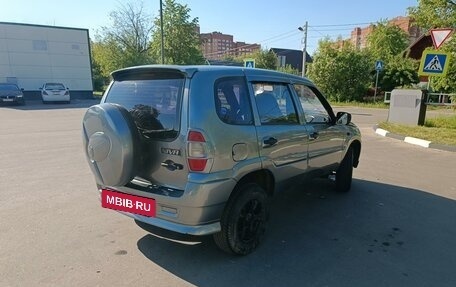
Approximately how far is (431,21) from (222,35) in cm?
9778

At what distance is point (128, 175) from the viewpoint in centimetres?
304

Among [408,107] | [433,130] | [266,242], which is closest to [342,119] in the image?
[266,242]

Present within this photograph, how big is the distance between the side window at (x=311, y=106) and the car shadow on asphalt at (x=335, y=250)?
1242 mm

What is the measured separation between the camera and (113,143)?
2986 millimetres

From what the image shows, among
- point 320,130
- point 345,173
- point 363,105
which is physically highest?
point 320,130

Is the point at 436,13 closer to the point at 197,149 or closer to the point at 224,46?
the point at 197,149

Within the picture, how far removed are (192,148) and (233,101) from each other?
26.9 inches

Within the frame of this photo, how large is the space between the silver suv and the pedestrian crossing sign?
8787 mm

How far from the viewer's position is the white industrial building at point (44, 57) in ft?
89.5

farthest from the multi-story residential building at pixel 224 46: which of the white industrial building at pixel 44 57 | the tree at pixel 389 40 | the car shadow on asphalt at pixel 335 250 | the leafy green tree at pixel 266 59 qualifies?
the car shadow on asphalt at pixel 335 250

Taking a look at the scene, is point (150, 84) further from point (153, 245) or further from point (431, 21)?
point (431, 21)

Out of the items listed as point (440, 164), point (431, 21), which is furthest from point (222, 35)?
point (440, 164)

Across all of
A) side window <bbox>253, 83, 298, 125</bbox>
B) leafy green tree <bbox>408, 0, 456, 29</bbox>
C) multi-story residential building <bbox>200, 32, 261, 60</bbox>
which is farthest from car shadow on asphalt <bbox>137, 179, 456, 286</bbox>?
multi-story residential building <bbox>200, 32, 261, 60</bbox>

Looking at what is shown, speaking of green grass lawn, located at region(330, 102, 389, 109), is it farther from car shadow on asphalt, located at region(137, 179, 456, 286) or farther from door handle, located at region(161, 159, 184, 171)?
door handle, located at region(161, 159, 184, 171)
